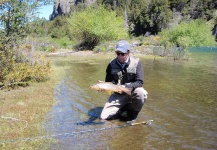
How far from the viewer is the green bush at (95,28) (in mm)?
39688

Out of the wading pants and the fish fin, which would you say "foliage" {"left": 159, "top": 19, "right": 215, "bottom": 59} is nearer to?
the wading pants

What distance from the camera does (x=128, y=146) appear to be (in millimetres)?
5258

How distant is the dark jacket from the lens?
6357 mm

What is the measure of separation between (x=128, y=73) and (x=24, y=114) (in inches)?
124

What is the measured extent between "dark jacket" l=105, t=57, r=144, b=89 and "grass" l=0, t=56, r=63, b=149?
2216 millimetres

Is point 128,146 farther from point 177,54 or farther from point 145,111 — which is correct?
point 177,54

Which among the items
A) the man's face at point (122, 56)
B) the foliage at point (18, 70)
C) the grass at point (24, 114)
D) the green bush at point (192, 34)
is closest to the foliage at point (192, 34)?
the green bush at point (192, 34)

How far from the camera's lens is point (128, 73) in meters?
6.44

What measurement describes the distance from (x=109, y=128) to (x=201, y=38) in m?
68.8

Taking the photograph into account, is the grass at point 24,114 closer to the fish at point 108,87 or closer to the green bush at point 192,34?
the fish at point 108,87

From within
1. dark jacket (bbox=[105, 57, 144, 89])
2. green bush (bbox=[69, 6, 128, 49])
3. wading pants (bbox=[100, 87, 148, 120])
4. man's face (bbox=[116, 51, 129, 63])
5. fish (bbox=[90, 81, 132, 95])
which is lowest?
wading pants (bbox=[100, 87, 148, 120])

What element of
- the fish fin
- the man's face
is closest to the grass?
the fish fin

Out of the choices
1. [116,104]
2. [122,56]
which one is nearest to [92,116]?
[116,104]

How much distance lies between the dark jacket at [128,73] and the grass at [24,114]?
2.22 metres
